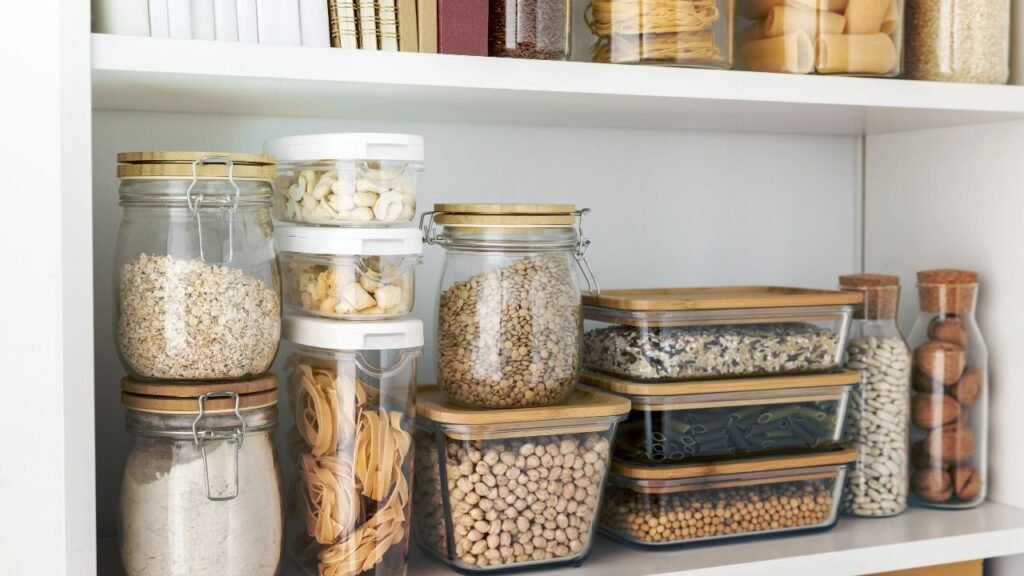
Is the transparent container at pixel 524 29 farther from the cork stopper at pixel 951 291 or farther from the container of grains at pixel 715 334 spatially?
the cork stopper at pixel 951 291

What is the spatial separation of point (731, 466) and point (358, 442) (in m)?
0.43

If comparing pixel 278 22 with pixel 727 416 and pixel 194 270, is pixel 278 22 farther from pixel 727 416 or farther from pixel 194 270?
pixel 727 416

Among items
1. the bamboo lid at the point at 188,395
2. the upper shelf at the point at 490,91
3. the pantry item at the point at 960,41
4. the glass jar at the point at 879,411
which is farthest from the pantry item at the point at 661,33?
the bamboo lid at the point at 188,395

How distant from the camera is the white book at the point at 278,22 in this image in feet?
3.28

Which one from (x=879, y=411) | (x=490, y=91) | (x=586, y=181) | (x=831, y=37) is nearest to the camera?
(x=490, y=91)

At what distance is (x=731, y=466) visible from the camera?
4.00ft

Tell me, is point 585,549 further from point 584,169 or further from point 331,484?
point 584,169

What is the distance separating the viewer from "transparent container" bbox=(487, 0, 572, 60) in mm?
1094

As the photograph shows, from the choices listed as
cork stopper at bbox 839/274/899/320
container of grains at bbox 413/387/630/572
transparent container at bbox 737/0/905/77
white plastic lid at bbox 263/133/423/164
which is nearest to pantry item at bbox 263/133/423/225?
white plastic lid at bbox 263/133/423/164

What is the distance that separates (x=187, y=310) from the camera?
3.13ft

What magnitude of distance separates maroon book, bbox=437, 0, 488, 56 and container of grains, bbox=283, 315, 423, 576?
267 millimetres

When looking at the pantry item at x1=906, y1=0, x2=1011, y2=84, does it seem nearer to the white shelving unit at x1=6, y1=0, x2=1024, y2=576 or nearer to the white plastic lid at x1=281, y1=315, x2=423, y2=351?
the white shelving unit at x1=6, y1=0, x2=1024, y2=576

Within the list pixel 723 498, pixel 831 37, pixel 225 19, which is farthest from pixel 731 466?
pixel 225 19

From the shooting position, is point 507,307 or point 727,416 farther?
point 727,416
